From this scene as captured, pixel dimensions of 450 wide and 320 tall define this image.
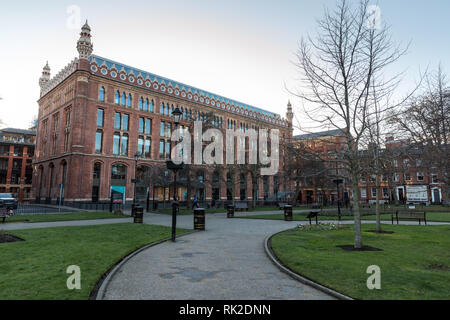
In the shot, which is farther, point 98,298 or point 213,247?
point 213,247

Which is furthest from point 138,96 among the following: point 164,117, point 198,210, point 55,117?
point 198,210

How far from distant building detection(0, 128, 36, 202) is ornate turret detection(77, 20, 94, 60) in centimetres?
3552

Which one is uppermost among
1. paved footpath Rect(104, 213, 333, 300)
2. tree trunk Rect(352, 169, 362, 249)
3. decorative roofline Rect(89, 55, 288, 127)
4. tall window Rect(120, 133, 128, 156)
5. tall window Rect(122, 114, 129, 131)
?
decorative roofline Rect(89, 55, 288, 127)

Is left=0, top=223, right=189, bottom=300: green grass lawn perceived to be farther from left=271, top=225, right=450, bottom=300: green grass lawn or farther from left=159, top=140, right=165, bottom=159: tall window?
left=159, top=140, right=165, bottom=159: tall window

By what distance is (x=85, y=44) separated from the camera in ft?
125

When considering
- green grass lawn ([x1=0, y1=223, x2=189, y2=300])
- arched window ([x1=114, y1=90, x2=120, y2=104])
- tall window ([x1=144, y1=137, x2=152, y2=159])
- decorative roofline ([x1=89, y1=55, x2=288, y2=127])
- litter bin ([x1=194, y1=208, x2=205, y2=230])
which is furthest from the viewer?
tall window ([x1=144, y1=137, x2=152, y2=159])

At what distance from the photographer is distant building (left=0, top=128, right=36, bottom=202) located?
191 feet

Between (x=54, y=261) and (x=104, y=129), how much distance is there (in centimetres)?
3594

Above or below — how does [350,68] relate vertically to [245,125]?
below

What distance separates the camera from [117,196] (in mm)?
39844

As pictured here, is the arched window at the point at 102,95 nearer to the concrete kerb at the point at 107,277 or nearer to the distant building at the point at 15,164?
the distant building at the point at 15,164

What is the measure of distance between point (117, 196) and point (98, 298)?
3829 cm

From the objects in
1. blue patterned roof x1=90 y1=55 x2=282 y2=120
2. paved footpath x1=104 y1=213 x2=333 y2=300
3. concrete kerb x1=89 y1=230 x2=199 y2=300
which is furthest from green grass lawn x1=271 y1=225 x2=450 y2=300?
blue patterned roof x1=90 y1=55 x2=282 y2=120
